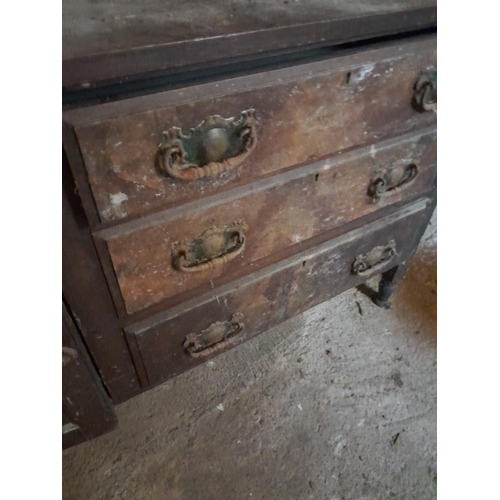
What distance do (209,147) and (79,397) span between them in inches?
19.9

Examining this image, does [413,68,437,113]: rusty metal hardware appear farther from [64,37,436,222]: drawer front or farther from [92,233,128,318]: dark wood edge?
[92,233,128,318]: dark wood edge

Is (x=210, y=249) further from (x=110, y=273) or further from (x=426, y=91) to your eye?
(x=426, y=91)

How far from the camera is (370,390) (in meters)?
1.13

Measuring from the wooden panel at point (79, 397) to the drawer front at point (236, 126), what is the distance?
227mm

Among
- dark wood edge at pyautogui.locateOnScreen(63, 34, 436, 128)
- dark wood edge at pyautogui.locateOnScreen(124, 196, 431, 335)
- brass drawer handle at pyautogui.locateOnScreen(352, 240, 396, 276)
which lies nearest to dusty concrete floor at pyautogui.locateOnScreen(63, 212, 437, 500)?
brass drawer handle at pyautogui.locateOnScreen(352, 240, 396, 276)

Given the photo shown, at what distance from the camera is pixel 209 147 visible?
547 mm

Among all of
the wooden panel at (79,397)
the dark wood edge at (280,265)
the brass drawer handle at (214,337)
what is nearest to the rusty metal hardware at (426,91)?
the dark wood edge at (280,265)

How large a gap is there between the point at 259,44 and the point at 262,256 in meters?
0.37

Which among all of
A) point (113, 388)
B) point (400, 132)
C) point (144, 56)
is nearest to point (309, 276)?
point (400, 132)

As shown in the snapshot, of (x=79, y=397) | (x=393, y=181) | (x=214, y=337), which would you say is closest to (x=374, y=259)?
(x=393, y=181)

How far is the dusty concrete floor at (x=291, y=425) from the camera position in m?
0.96

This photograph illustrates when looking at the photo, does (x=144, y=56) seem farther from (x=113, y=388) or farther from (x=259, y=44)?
(x=113, y=388)

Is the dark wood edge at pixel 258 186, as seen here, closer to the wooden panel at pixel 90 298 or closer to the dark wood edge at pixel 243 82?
the wooden panel at pixel 90 298

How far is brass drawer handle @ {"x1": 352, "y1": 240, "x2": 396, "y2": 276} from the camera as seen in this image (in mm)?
979
